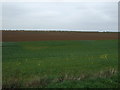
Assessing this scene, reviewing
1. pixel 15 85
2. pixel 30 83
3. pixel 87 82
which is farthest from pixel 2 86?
pixel 87 82

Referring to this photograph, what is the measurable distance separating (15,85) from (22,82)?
0.64m

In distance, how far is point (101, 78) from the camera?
10.7 m

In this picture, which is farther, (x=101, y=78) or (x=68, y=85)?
(x=101, y=78)

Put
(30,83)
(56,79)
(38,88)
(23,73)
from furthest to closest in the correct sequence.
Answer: (23,73) < (56,79) < (30,83) < (38,88)

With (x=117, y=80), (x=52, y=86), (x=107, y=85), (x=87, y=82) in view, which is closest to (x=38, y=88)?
(x=52, y=86)

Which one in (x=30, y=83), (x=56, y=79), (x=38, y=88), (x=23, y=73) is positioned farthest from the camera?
(x=23, y=73)

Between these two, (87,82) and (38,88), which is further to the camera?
(87,82)

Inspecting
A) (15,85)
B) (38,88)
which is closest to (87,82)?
(38,88)

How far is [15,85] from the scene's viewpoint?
31.1 ft

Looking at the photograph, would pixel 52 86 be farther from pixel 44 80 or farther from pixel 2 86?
pixel 2 86

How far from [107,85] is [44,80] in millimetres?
2654

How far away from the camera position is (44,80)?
33.8 feet

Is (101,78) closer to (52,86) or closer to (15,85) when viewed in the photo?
(52,86)

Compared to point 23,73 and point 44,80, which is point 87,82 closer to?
point 44,80
